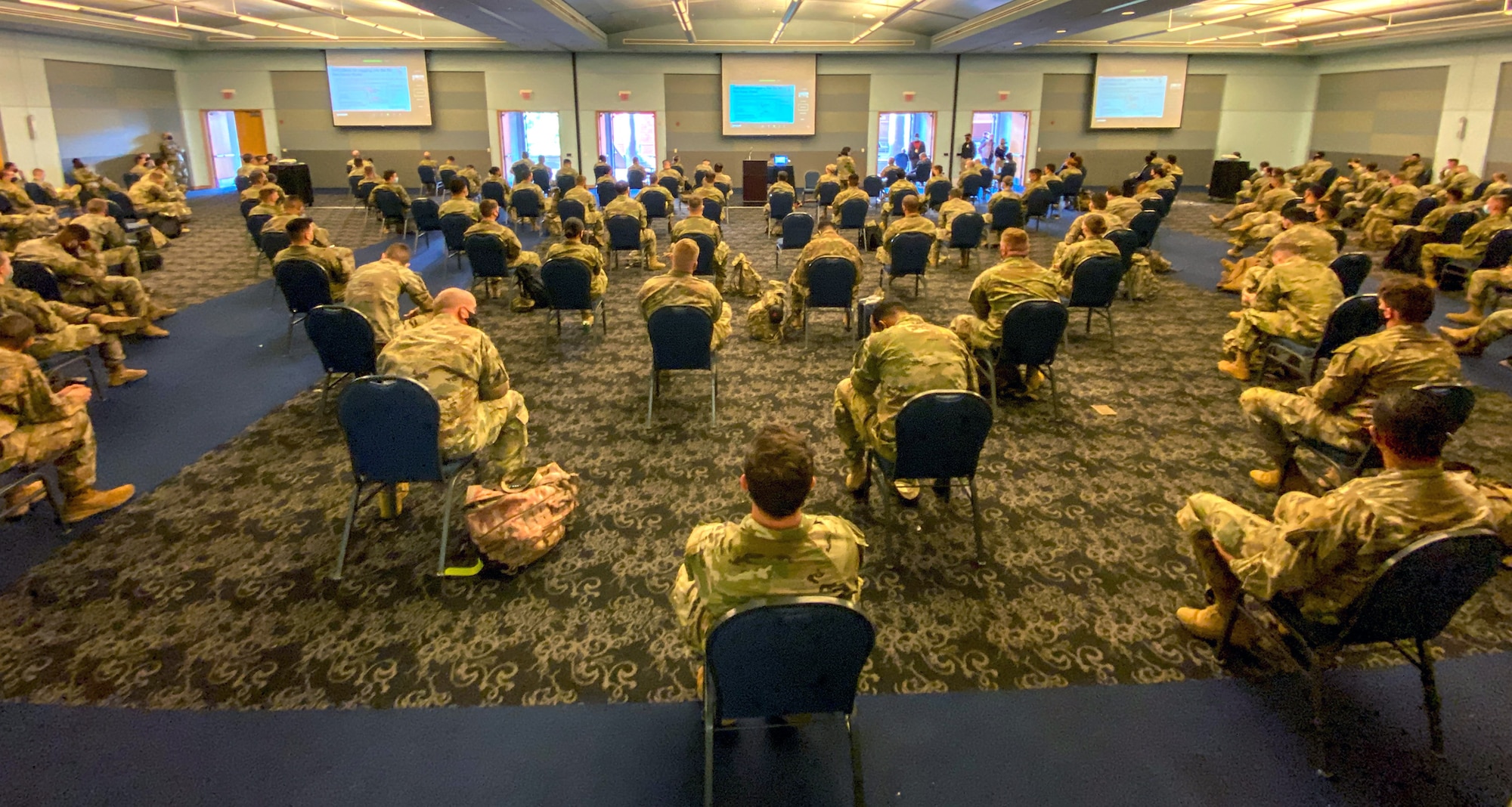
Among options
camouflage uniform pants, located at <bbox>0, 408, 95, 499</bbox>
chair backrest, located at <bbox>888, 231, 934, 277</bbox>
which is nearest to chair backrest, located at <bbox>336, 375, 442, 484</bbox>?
camouflage uniform pants, located at <bbox>0, 408, 95, 499</bbox>

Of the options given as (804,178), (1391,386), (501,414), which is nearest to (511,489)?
(501,414)

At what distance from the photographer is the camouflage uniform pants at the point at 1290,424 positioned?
3.73 m

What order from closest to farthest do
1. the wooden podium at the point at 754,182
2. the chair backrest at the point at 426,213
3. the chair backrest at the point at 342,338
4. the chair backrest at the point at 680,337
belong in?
the chair backrest at the point at 342,338 < the chair backrest at the point at 680,337 < the chair backrest at the point at 426,213 < the wooden podium at the point at 754,182

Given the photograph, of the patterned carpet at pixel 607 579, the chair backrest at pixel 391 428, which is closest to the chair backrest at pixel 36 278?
the patterned carpet at pixel 607 579

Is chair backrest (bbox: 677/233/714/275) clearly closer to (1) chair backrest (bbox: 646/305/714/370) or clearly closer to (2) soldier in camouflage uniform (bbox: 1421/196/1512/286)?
(1) chair backrest (bbox: 646/305/714/370)

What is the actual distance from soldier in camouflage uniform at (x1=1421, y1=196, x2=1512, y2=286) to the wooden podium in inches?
464

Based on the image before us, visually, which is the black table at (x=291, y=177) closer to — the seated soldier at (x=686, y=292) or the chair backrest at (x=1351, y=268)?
the seated soldier at (x=686, y=292)

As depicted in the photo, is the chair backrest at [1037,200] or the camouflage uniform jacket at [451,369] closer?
the camouflage uniform jacket at [451,369]

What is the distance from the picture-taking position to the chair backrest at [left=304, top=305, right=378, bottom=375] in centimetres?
473

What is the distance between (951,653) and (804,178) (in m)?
19.0

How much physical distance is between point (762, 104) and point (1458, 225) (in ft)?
48.3

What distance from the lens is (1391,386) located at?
3611 mm

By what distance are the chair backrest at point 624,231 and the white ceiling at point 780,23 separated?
4.30 m

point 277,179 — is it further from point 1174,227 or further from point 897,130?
point 1174,227
